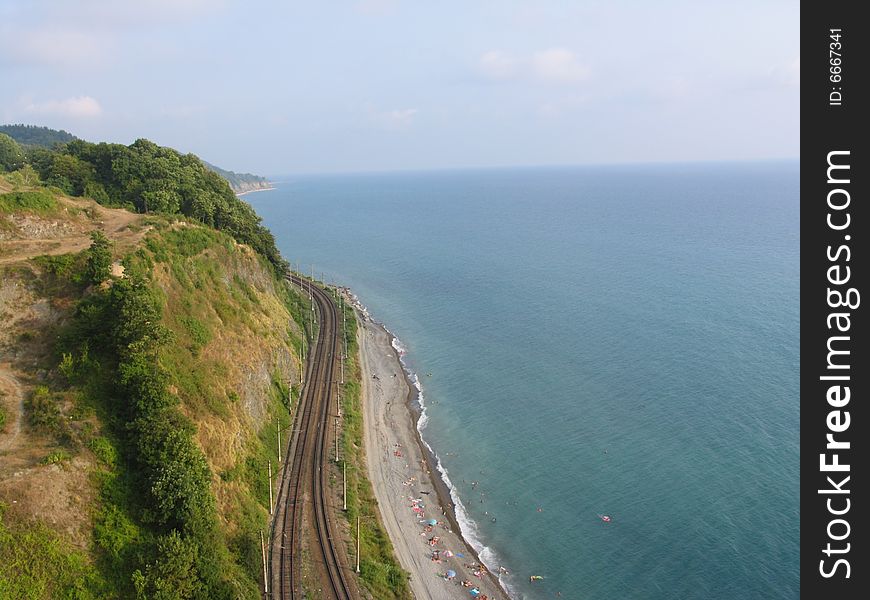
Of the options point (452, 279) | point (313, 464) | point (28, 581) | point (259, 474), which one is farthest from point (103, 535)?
point (452, 279)

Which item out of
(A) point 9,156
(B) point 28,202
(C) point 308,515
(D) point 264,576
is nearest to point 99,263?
(B) point 28,202

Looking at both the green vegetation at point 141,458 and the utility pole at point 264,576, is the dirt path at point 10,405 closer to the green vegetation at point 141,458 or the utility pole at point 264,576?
the green vegetation at point 141,458

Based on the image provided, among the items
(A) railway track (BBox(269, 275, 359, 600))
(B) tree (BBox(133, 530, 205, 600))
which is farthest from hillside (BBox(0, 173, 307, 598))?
(A) railway track (BBox(269, 275, 359, 600))

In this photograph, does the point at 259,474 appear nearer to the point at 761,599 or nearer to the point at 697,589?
the point at 697,589

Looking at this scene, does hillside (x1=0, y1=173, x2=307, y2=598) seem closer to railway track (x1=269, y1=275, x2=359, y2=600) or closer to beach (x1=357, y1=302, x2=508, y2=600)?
railway track (x1=269, y1=275, x2=359, y2=600)

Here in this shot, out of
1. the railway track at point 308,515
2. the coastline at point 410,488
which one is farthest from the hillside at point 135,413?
the coastline at point 410,488

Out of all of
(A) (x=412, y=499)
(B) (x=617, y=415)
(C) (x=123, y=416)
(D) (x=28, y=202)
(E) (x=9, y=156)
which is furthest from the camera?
(E) (x=9, y=156)

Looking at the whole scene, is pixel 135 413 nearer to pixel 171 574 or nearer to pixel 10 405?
pixel 10 405
